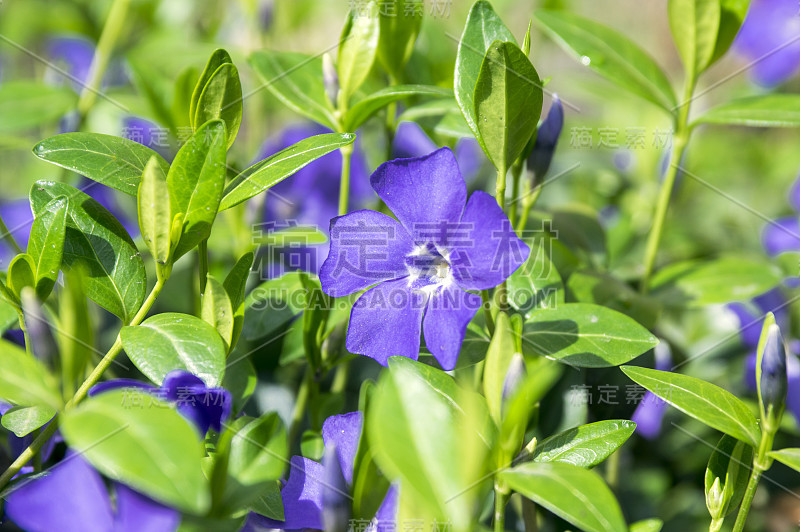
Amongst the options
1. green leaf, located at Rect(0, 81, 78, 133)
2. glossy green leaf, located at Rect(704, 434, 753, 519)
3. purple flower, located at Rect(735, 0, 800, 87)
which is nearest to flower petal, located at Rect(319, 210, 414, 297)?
glossy green leaf, located at Rect(704, 434, 753, 519)

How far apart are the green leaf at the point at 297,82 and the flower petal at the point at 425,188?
0.70 feet

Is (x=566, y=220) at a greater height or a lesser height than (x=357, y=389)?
greater

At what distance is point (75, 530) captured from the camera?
654 millimetres

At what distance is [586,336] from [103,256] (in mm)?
588

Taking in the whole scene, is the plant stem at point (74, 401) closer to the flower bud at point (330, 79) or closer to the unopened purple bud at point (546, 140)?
the flower bud at point (330, 79)

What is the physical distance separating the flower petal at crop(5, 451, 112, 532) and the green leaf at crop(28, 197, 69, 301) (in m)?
0.25

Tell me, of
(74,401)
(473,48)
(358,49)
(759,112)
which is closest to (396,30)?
(358,49)

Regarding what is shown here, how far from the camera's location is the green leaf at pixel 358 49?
0.99 meters

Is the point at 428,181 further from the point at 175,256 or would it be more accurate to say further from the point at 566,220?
the point at 566,220

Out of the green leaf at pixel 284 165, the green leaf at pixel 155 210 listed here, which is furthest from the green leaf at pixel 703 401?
the green leaf at pixel 155 210

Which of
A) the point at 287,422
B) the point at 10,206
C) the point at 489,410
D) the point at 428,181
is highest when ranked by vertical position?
the point at 428,181

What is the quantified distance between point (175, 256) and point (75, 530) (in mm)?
295

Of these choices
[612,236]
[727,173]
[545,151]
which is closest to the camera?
[545,151]

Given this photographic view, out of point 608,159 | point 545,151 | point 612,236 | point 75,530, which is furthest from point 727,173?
point 75,530
